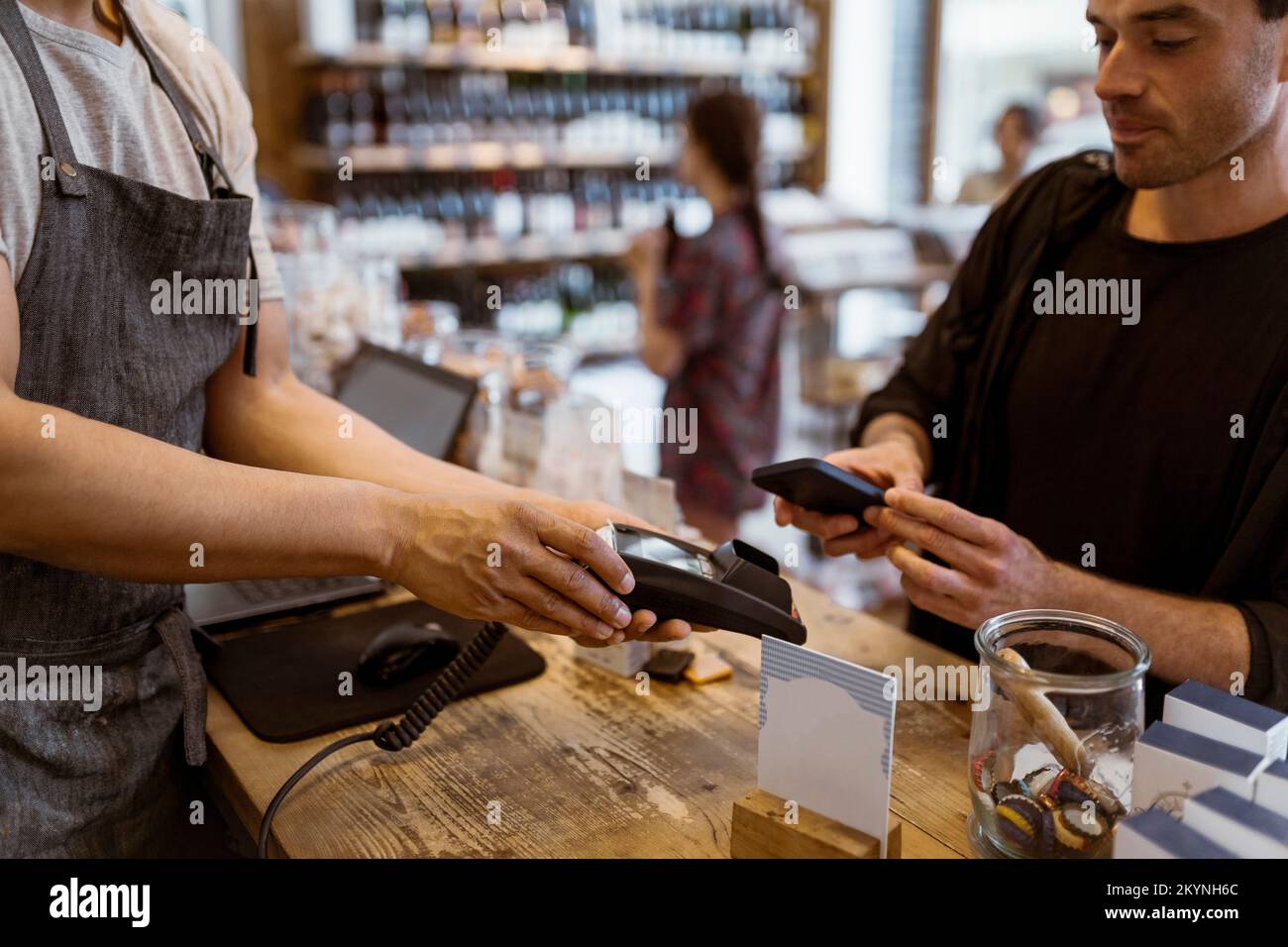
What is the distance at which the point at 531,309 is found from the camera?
6.03 meters

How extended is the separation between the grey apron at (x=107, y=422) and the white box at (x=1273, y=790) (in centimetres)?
98

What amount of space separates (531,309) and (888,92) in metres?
3.08

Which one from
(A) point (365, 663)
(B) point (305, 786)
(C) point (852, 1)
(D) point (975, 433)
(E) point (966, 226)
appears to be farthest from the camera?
(C) point (852, 1)

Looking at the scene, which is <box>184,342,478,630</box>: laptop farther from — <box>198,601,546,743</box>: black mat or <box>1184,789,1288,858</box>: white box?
<box>1184,789,1288,858</box>: white box

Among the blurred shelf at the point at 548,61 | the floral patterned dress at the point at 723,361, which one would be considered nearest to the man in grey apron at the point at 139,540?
the floral patterned dress at the point at 723,361

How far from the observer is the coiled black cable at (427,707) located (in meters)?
1.27

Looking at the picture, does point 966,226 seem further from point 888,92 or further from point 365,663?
point 365,663

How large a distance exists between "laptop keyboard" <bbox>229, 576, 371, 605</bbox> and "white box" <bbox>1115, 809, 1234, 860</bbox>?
1220 millimetres

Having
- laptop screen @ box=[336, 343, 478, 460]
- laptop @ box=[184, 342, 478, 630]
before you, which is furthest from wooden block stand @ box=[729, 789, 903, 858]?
laptop screen @ box=[336, 343, 478, 460]

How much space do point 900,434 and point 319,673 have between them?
97cm

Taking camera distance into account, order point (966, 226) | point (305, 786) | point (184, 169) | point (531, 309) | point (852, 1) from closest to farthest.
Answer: point (305, 786) < point (184, 169) < point (966, 226) < point (531, 309) < point (852, 1)

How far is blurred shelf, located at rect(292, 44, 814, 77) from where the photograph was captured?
5.10 meters
